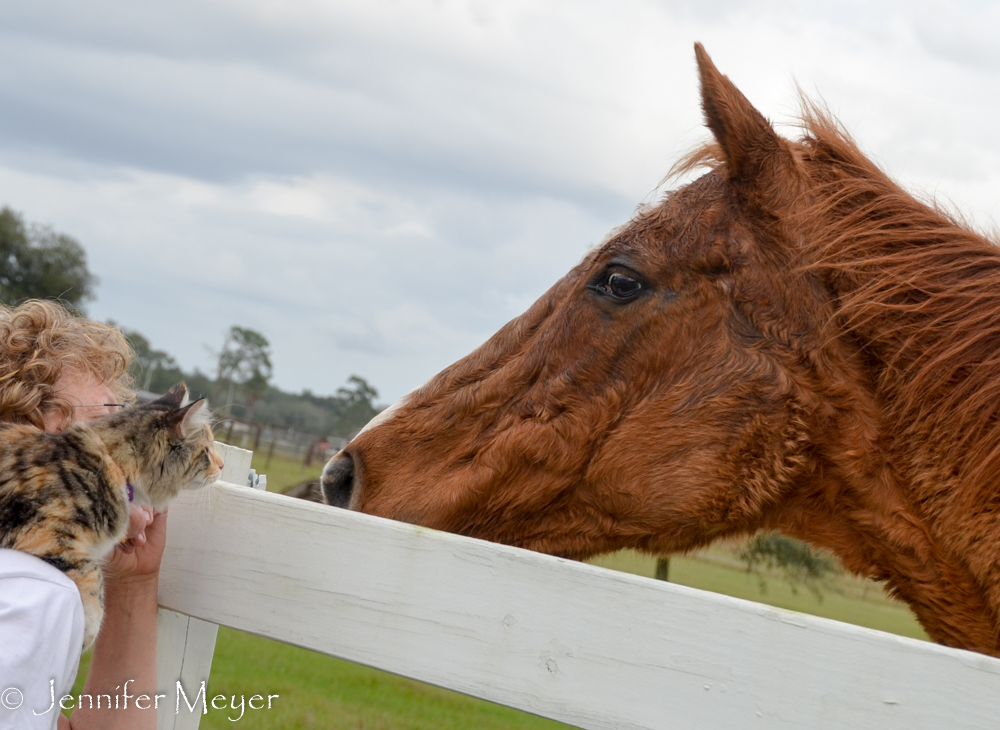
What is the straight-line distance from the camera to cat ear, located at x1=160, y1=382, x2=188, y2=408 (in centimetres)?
227

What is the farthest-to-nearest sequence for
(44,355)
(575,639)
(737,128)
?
(737,128)
(44,355)
(575,639)

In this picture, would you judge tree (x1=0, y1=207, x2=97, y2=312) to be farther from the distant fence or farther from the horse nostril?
the horse nostril

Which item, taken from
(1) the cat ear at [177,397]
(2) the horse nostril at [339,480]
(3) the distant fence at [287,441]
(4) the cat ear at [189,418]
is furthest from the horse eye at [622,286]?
(3) the distant fence at [287,441]

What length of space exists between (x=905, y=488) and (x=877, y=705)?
2.70ft

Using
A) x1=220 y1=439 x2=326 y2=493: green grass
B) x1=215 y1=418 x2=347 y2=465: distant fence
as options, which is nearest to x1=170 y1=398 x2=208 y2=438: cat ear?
x1=220 y1=439 x2=326 y2=493: green grass

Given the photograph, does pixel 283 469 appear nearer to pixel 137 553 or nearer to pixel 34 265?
pixel 34 265

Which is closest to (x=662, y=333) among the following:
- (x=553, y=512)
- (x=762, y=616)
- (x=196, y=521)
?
(x=553, y=512)

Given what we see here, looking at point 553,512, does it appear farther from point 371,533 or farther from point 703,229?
point 703,229

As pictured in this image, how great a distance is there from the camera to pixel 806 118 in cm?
230

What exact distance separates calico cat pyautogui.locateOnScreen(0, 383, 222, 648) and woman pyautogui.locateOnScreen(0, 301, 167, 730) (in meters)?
0.07

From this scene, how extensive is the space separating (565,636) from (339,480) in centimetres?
111

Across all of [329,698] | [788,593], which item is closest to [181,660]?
[329,698]

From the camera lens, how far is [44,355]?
1.92m

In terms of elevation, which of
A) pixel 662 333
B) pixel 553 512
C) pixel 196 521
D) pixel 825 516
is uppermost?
pixel 662 333
